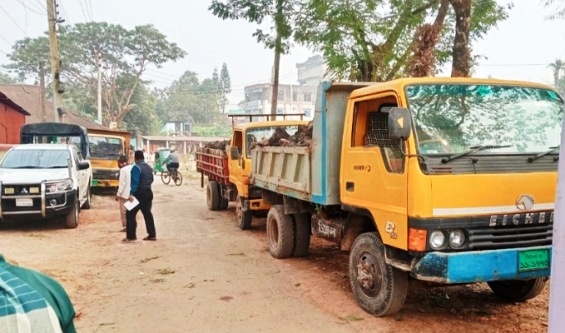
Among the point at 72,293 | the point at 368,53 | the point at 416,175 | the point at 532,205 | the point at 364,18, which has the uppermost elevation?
the point at 364,18

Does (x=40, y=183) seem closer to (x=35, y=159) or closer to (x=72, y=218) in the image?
(x=72, y=218)

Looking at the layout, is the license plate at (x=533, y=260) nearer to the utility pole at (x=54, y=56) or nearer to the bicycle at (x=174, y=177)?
the utility pole at (x=54, y=56)

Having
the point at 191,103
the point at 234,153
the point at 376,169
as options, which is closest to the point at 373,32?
the point at 234,153

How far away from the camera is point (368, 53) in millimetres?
10102

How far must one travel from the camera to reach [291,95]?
55.3 meters

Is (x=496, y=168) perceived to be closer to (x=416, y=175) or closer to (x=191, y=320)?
(x=416, y=175)

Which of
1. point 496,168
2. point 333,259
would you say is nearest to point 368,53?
point 333,259

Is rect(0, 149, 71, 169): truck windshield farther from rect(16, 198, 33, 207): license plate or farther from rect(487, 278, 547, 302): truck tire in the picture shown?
rect(487, 278, 547, 302): truck tire

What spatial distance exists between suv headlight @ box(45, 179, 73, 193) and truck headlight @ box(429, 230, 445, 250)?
7.82 meters

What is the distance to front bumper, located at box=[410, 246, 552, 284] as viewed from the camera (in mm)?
3822

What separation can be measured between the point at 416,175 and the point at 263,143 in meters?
4.40

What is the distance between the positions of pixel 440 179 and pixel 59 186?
7922 mm

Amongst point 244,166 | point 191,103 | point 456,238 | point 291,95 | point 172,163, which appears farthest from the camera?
point 191,103

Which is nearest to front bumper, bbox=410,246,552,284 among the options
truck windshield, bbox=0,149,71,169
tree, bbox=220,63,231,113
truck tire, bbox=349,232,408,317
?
truck tire, bbox=349,232,408,317
